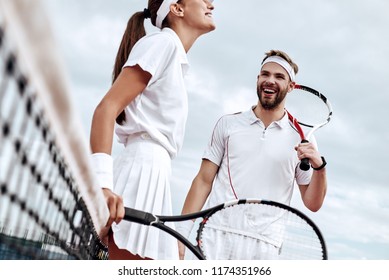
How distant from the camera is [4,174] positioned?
2.72 feet

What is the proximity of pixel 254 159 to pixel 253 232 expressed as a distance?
1.84ft

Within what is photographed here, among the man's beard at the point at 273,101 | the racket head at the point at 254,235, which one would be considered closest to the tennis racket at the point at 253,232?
the racket head at the point at 254,235

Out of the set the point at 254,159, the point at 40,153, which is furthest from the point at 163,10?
the point at 254,159

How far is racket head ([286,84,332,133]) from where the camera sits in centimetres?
288

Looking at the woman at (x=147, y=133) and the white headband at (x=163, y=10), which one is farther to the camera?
the white headband at (x=163, y=10)

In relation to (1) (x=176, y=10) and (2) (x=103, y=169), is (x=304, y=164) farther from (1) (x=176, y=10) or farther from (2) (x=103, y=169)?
(2) (x=103, y=169)

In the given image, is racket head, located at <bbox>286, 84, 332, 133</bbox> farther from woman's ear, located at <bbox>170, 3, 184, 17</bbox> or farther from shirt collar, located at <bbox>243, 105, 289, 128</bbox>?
woman's ear, located at <bbox>170, 3, 184, 17</bbox>

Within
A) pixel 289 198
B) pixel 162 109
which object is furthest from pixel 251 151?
pixel 162 109

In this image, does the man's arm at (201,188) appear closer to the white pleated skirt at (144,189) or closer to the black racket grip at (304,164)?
the black racket grip at (304,164)

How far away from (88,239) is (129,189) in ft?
0.50

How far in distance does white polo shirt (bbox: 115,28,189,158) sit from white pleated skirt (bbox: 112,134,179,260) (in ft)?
0.11

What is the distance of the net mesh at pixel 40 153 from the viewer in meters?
0.64

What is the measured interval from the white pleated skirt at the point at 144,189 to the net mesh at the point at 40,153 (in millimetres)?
112

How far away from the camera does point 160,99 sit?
59.1 inches
